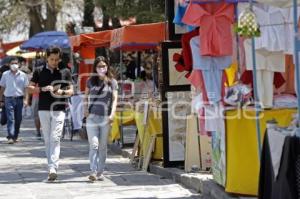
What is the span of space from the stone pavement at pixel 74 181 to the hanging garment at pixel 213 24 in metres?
1.96

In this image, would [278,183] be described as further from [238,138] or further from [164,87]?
[164,87]

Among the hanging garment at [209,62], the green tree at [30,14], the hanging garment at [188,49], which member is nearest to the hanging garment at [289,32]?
the hanging garment at [209,62]

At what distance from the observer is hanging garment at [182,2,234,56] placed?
877 cm

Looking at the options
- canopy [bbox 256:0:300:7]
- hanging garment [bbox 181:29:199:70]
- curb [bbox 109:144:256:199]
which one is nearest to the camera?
canopy [bbox 256:0:300:7]

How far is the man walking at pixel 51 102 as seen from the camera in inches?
416

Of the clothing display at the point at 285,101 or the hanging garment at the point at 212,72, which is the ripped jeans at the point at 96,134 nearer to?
the hanging garment at the point at 212,72

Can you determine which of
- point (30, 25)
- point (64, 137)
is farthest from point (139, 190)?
point (30, 25)

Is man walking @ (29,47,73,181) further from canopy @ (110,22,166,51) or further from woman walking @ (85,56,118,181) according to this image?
canopy @ (110,22,166,51)

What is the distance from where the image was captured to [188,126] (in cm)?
1083

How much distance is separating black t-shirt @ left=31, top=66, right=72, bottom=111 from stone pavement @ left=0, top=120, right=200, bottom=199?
1126mm

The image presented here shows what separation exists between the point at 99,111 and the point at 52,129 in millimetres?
754

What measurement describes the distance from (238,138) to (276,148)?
133cm

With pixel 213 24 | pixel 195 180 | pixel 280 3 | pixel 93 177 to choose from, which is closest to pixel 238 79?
pixel 213 24

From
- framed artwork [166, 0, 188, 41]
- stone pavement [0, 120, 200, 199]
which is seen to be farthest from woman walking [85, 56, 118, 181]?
framed artwork [166, 0, 188, 41]
